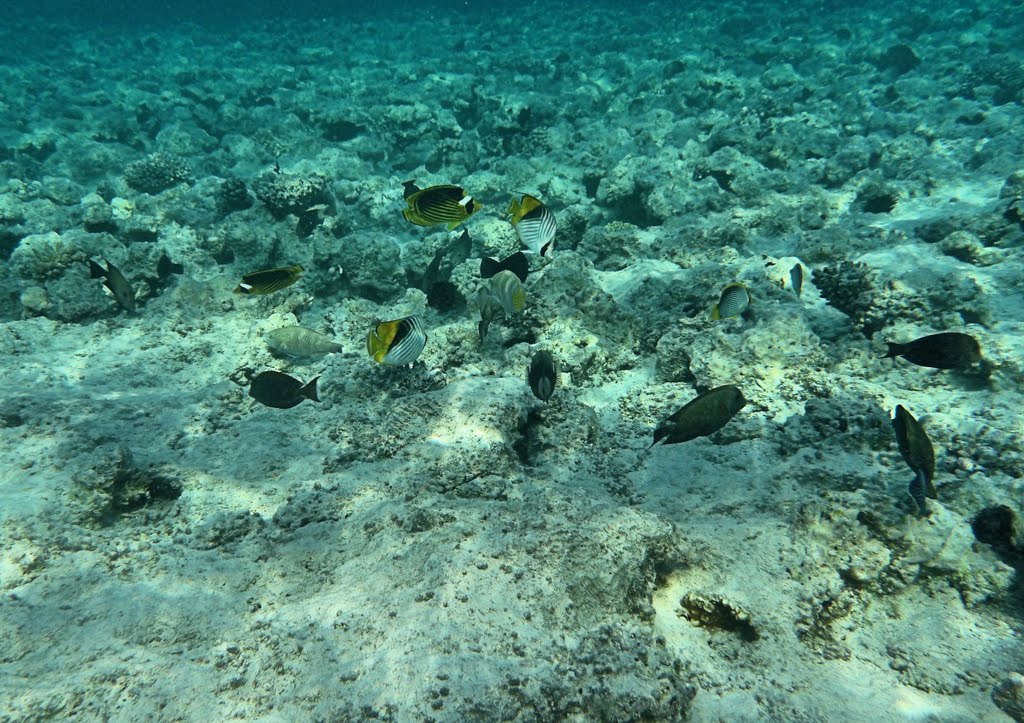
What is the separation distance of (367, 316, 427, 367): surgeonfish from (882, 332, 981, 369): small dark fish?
10.2 feet

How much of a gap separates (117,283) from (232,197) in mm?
4193

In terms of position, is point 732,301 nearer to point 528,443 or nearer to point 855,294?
point 855,294

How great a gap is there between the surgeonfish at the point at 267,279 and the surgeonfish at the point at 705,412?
3.46 metres

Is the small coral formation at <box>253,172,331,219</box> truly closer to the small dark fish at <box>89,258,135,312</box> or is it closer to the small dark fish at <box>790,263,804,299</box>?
the small dark fish at <box>89,258,135,312</box>

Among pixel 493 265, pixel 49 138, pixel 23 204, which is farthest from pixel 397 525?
pixel 49 138

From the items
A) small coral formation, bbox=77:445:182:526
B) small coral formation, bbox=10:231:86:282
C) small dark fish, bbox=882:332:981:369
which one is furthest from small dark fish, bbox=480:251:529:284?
small coral formation, bbox=10:231:86:282

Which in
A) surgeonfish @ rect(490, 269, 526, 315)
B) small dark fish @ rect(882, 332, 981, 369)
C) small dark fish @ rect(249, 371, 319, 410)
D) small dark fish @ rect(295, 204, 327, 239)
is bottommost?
small dark fish @ rect(882, 332, 981, 369)

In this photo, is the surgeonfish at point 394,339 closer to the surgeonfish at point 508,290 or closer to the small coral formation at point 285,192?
the surgeonfish at point 508,290

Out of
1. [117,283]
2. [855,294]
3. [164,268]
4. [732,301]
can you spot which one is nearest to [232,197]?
[164,268]

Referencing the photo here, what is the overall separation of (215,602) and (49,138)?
16.1 meters

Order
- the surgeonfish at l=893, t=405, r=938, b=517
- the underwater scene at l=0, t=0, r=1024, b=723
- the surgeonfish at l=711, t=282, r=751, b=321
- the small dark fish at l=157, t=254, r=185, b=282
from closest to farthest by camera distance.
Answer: the underwater scene at l=0, t=0, r=1024, b=723 → the surgeonfish at l=893, t=405, r=938, b=517 → the surgeonfish at l=711, t=282, r=751, b=321 → the small dark fish at l=157, t=254, r=185, b=282

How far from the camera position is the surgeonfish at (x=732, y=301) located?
4.46 m

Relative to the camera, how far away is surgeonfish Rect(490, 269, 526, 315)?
4566mm

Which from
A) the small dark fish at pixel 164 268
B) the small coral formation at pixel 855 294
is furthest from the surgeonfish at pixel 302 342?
the small coral formation at pixel 855 294
